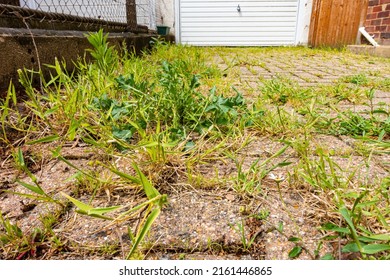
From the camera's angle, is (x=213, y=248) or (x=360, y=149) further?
(x=360, y=149)

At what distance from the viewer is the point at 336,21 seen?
301 inches

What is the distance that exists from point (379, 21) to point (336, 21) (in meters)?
1.58

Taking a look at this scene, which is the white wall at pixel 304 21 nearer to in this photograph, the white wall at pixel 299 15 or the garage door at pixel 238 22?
the white wall at pixel 299 15

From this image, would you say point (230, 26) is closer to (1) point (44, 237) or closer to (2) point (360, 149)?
→ (2) point (360, 149)

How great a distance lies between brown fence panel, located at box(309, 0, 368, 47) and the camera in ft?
23.7

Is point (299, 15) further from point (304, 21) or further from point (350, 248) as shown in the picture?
point (350, 248)

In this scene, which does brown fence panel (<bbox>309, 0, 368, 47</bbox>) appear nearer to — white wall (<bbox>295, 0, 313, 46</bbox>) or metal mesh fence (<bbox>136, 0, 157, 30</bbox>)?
white wall (<bbox>295, 0, 313, 46</bbox>)

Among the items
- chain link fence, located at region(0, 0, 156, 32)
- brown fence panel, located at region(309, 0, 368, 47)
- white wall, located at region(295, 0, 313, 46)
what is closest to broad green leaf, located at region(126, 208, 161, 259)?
chain link fence, located at region(0, 0, 156, 32)

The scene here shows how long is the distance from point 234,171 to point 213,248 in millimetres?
400

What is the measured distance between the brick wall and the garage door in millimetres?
2295

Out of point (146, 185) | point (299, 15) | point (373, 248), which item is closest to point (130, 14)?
point (146, 185)

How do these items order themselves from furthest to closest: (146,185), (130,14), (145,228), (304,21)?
1. (304,21)
2. (130,14)
3. (146,185)
4. (145,228)

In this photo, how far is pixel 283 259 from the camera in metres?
0.70

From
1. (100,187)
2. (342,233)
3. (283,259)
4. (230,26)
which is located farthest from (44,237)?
(230,26)
